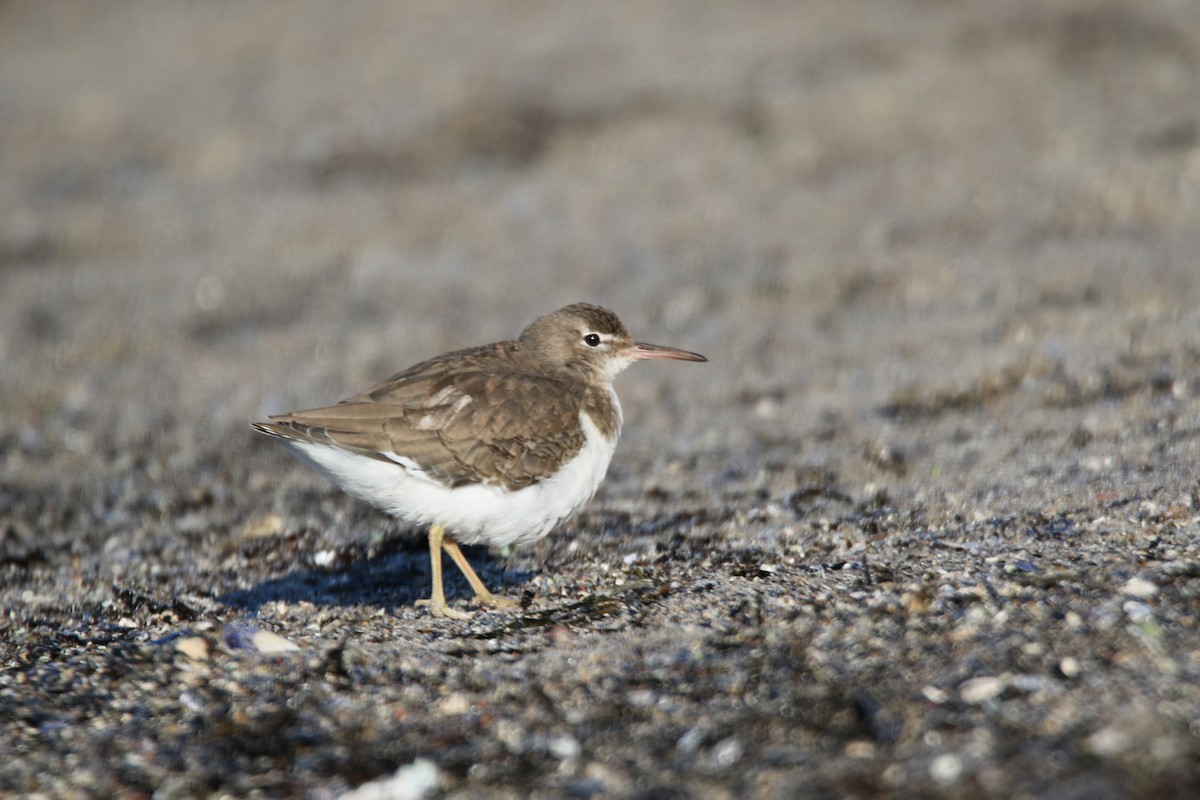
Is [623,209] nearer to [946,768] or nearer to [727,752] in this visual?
[727,752]

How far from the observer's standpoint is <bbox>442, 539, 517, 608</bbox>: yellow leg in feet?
20.8

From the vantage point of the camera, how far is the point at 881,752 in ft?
14.1

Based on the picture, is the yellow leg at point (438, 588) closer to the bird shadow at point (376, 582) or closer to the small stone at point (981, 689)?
the bird shadow at point (376, 582)

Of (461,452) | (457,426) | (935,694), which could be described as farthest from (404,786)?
(457,426)

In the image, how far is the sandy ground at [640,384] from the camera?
470 centimetres

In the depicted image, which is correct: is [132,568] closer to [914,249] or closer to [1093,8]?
[914,249]

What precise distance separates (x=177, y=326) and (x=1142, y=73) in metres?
10.5

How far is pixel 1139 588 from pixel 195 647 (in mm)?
3990

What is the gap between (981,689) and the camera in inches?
181

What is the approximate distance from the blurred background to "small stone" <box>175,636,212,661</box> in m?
4.05

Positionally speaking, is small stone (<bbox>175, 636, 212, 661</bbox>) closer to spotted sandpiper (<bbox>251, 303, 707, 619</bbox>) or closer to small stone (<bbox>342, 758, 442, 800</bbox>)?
spotted sandpiper (<bbox>251, 303, 707, 619</bbox>)

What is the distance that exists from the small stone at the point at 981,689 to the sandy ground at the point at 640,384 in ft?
0.07

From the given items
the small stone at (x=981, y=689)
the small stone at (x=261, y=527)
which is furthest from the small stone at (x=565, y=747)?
the small stone at (x=261, y=527)

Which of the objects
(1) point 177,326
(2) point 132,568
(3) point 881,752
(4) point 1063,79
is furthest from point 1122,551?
(4) point 1063,79
